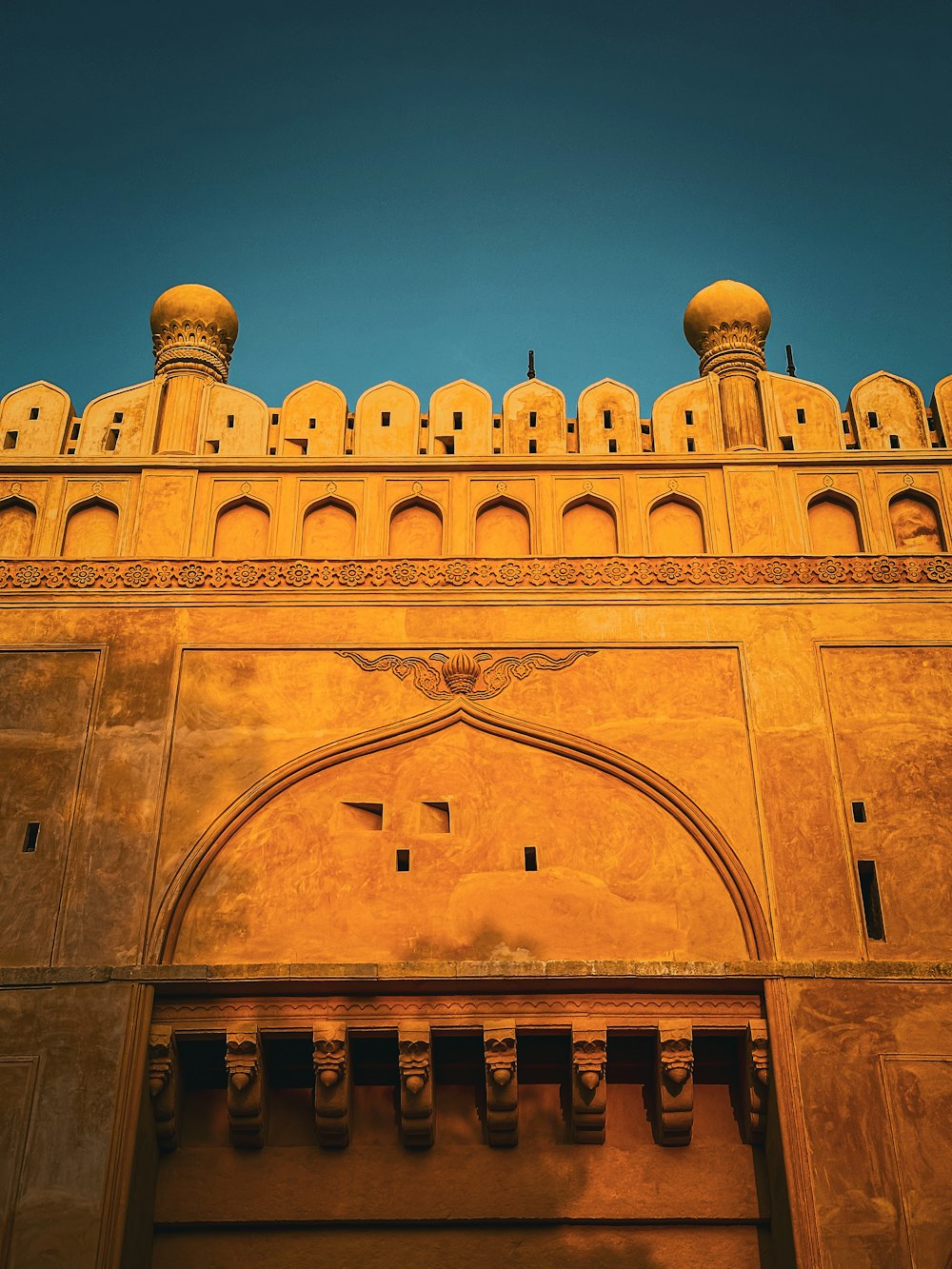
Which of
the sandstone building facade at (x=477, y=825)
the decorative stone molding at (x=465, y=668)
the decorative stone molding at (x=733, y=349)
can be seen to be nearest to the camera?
the sandstone building facade at (x=477, y=825)

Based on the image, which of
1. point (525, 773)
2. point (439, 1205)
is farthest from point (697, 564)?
point (439, 1205)

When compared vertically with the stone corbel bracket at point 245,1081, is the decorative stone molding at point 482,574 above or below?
above

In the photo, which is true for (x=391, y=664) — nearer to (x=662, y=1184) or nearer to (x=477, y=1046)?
(x=477, y=1046)

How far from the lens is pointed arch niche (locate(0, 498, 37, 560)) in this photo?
8.42 meters

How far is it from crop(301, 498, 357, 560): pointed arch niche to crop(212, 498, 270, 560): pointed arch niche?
0.20 metres

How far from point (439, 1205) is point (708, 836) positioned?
1.92 m

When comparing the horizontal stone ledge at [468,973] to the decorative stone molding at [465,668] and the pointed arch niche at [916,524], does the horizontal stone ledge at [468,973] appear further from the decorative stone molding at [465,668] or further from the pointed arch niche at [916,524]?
the pointed arch niche at [916,524]

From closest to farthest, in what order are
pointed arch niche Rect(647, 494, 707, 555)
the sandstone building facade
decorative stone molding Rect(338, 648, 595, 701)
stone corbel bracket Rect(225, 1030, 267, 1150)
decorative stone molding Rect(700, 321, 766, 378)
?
the sandstone building facade
stone corbel bracket Rect(225, 1030, 267, 1150)
decorative stone molding Rect(338, 648, 595, 701)
pointed arch niche Rect(647, 494, 707, 555)
decorative stone molding Rect(700, 321, 766, 378)

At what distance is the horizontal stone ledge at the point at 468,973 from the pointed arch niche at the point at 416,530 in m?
2.22

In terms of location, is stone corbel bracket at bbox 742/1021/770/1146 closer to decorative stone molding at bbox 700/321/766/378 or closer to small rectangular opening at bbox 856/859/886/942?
small rectangular opening at bbox 856/859/886/942

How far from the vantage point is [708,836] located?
7418 mm

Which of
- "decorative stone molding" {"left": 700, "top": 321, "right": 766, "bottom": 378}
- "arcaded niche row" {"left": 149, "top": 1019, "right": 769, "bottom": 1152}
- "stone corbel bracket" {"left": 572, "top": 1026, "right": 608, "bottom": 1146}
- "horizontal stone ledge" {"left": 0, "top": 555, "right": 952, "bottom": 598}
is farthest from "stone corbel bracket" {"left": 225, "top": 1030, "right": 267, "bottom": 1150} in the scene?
"decorative stone molding" {"left": 700, "top": 321, "right": 766, "bottom": 378}

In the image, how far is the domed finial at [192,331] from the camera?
916cm

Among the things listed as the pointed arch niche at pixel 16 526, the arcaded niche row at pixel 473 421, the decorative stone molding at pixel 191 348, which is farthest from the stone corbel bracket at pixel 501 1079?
the decorative stone molding at pixel 191 348
